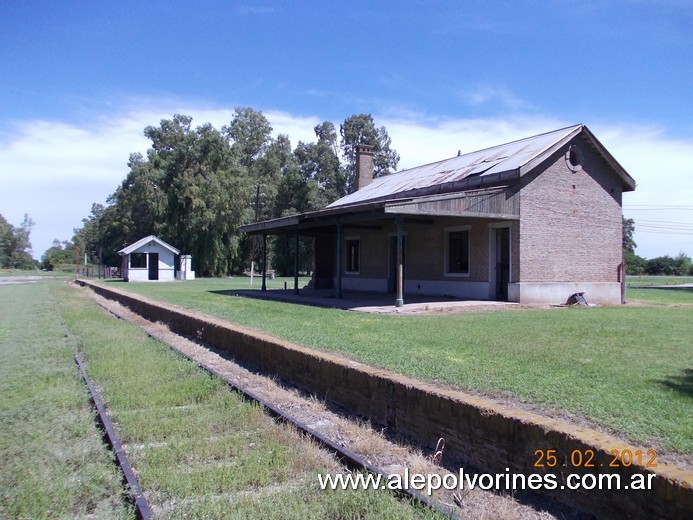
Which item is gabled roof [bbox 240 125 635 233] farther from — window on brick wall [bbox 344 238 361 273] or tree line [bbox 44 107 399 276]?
tree line [bbox 44 107 399 276]

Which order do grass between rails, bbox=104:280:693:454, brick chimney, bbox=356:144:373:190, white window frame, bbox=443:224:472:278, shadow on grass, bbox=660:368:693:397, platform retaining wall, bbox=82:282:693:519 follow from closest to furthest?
1. platform retaining wall, bbox=82:282:693:519
2. grass between rails, bbox=104:280:693:454
3. shadow on grass, bbox=660:368:693:397
4. white window frame, bbox=443:224:472:278
5. brick chimney, bbox=356:144:373:190

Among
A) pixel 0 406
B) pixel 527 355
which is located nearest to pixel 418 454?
pixel 527 355

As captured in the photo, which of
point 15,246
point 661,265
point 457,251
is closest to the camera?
point 457,251

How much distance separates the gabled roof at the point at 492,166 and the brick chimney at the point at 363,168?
6885mm

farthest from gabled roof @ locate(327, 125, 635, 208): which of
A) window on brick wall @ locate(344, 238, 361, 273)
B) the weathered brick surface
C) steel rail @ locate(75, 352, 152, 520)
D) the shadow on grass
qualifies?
steel rail @ locate(75, 352, 152, 520)

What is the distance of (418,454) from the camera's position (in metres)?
4.99

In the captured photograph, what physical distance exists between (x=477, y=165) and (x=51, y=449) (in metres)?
18.3

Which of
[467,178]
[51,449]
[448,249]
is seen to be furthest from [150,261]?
[51,449]

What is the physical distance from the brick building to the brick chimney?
975cm

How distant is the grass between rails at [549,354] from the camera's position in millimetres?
5184

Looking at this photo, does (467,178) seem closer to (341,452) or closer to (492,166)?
(492,166)

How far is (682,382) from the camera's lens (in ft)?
20.6

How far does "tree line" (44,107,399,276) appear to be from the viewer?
2096 inches

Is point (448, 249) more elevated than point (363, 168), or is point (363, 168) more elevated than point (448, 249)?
point (363, 168)
